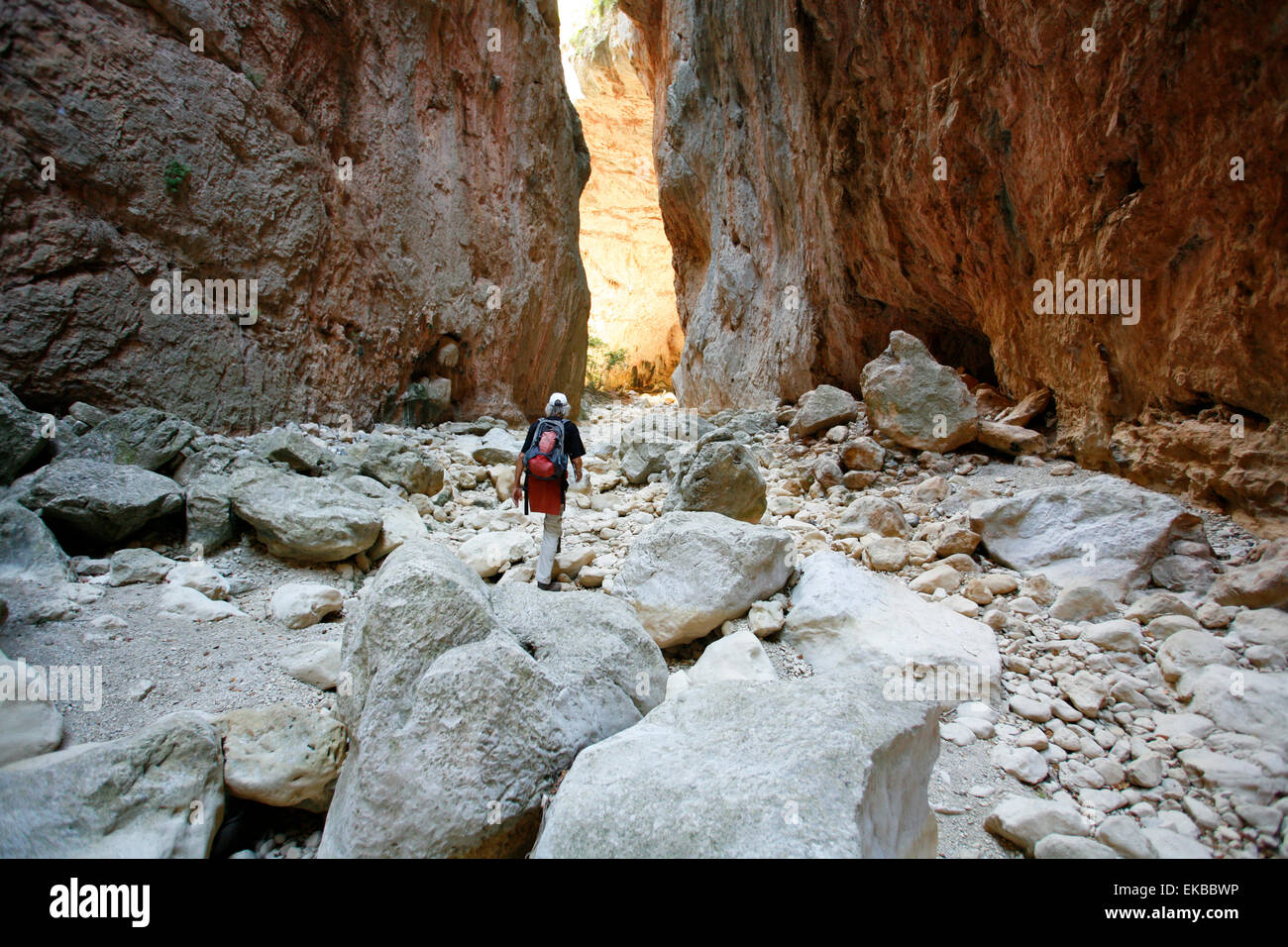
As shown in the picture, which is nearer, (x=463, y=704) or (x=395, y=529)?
(x=463, y=704)

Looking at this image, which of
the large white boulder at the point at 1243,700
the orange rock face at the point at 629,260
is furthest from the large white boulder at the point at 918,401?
the orange rock face at the point at 629,260

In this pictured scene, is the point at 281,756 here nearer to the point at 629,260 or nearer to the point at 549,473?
the point at 549,473

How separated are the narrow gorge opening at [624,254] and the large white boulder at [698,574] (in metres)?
20.3

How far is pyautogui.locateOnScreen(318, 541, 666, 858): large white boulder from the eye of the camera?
1.68 m

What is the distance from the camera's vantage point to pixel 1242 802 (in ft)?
5.91

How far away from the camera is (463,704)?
185cm

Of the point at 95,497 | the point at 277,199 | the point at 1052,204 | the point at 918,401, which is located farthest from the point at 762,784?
the point at 277,199

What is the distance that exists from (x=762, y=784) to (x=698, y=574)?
68.3 inches

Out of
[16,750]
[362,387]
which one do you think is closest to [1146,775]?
[16,750]

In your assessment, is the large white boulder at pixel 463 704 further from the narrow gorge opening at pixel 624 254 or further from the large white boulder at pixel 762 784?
the narrow gorge opening at pixel 624 254

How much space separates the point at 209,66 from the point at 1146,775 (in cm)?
957

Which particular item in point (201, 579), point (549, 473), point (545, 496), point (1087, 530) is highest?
point (549, 473)
